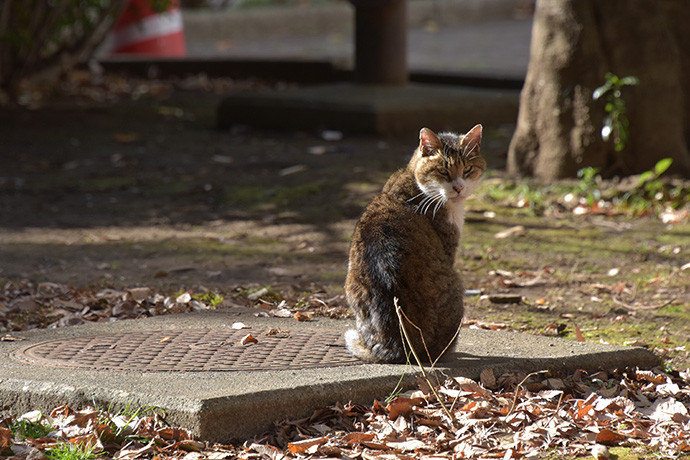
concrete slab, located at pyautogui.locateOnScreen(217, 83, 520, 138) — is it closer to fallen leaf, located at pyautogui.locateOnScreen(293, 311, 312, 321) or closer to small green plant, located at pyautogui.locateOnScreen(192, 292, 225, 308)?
small green plant, located at pyautogui.locateOnScreen(192, 292, 225, 308)

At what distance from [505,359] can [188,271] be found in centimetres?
253

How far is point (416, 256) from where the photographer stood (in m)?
3.69

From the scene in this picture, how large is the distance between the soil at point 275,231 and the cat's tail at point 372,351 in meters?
1.07

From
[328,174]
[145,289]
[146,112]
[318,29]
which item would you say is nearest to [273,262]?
[145,289]

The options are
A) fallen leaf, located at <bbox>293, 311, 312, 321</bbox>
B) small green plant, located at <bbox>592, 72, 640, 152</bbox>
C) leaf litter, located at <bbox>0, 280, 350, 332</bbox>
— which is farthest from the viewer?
small green plant, located at <bbox>592, 72, 640, 152</bbox>

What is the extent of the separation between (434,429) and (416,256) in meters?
0.68

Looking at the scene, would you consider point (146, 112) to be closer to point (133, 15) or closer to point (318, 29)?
point (133, 15)

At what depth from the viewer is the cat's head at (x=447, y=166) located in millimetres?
3785

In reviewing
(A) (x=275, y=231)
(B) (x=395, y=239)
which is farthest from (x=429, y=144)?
(A) (x=275, y=231)

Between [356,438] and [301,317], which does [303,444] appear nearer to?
[356,438]

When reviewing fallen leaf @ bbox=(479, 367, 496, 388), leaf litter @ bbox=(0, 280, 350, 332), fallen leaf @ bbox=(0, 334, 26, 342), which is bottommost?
leaf litter @ bbox=(0, 280, 350, 332)

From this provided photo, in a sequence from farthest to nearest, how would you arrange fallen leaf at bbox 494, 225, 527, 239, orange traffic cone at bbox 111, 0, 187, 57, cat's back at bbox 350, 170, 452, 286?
orange traffic cone at bbox 111, 0, 187, 57 → fallen leaf at bbox 494, 225, 527, 239 → cat's back at bbox 350, 170, 452, 286

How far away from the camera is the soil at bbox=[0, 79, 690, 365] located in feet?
16.7

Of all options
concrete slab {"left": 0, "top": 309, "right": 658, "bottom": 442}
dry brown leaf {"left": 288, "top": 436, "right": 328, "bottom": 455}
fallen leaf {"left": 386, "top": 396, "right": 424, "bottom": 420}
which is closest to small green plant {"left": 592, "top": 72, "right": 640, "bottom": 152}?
concrete slab {"left": 0, "top": 309, "right": 658, "bottom": 442}
